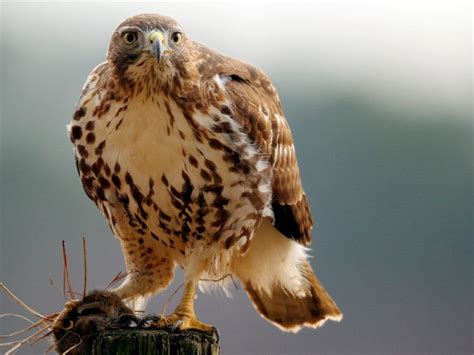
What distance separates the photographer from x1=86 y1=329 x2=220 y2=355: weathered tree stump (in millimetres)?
5844

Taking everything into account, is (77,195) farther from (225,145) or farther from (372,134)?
(225,145)

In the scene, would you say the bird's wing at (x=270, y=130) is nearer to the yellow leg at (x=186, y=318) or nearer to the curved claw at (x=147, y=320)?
the yellow leg at (x=186, y=318)

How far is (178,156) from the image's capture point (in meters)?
6.84

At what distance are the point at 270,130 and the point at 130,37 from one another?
3.46 feet

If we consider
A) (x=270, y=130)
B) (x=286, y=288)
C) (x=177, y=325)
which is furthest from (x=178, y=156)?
(x=286, y=288)

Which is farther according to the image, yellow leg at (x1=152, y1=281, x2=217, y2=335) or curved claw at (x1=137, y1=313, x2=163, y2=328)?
yellow leg at (x1=152, y1=281, x2=217, y2=335)

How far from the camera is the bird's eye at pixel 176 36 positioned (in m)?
6.79

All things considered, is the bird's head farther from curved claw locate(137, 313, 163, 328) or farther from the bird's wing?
curved claw locate(137, 313, 163, 328)

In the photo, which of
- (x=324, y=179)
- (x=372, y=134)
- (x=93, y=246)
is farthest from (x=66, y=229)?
(x=372, y=134)

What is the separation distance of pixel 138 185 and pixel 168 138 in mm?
329

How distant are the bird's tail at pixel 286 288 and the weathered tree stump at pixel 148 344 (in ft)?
6.46

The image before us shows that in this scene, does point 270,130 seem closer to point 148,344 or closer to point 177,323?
point 177,323

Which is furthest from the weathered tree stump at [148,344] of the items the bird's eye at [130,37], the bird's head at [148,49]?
the bird's eye at [130,37]

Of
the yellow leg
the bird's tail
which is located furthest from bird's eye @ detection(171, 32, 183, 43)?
the bird's tail
